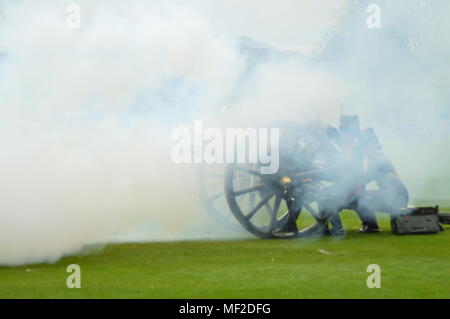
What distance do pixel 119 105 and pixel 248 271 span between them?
380cm

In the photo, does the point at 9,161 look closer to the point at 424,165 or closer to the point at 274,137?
the point at 274,137

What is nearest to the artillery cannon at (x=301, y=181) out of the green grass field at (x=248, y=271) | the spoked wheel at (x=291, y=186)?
the spoked wheel at (x=291, y=186)

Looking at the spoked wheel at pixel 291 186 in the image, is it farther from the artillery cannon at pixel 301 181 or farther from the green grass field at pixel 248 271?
the green grass field at pixel 248 271

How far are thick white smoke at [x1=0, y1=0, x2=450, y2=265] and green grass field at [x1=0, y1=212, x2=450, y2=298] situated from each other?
68 cm

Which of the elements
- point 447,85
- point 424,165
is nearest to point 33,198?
point 447,85

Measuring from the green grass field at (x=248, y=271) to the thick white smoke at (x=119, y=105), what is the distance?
675 mm

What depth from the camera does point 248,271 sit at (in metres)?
9.07

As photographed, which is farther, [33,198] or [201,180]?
[201,180]

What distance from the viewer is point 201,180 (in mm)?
12430

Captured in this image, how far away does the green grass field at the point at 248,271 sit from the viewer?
785cm

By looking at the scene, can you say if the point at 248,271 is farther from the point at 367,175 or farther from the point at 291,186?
the point at 367,175

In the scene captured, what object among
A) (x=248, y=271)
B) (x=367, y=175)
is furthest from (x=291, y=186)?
(x=248, y=271)

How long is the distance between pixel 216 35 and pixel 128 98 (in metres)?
2.09
